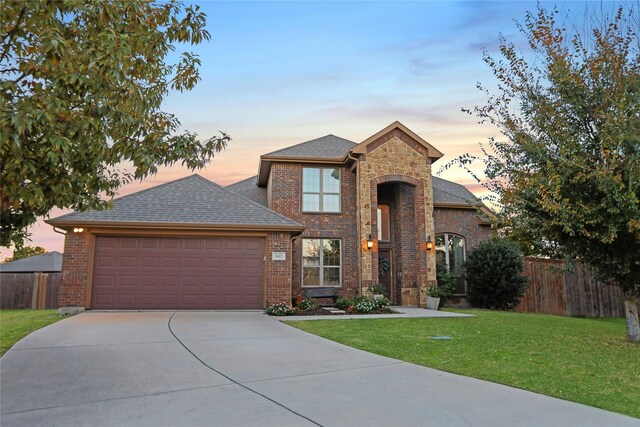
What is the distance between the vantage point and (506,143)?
9.34 metres

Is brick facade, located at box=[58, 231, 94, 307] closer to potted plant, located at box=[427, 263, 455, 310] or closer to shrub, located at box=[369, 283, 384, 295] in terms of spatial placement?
shrub, located at box=[369, 283, 384, 295]

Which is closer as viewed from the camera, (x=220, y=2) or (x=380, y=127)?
(x=220, y=2)

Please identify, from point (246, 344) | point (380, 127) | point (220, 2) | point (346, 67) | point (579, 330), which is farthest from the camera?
point (380, 127)

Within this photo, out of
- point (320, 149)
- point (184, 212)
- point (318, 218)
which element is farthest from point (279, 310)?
point (320, 149)

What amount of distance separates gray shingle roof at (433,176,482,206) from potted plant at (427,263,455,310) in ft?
9.18

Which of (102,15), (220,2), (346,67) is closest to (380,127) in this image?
(346,67)

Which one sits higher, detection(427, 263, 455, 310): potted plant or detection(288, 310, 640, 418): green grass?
detection(427, 263, 455, 310): potted plant

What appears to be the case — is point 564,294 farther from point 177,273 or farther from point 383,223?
point 177,273

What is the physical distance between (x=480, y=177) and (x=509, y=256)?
26.1ft

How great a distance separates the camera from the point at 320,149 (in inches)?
701

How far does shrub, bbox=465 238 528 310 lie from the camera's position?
639 inches

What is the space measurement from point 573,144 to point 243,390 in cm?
738

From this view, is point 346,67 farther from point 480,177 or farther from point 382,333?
point 382,333

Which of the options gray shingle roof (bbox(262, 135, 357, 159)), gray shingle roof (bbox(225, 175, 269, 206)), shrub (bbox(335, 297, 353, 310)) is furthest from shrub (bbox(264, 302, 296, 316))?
gray shingle roof (bbox(225, 175, 269, 206))
